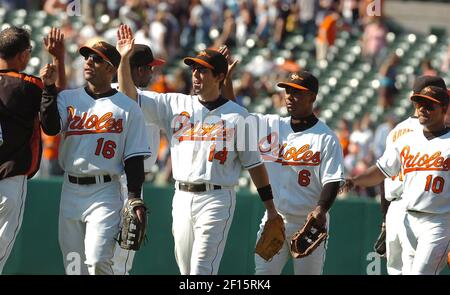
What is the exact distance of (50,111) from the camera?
297 inches

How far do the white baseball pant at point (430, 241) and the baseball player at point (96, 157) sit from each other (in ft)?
7.04

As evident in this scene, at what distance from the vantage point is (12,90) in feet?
24.7

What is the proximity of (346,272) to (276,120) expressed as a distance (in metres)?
3.09

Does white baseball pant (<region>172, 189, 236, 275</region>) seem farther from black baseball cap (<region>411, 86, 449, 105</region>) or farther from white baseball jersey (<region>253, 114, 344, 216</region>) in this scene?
black baseball cap (<region>411, 86, 449, 105</region>)

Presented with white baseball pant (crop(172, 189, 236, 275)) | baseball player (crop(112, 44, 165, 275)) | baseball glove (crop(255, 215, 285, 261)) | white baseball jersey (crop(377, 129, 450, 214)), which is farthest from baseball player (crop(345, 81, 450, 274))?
baseball player (crop(112, 44, 165, 275))

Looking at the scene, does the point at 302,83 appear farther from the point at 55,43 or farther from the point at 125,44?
the point at 55,43

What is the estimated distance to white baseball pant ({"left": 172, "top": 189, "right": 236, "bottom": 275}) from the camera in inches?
317

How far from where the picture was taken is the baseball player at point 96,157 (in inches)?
301

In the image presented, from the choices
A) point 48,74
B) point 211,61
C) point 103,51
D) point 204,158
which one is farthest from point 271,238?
point 48,74

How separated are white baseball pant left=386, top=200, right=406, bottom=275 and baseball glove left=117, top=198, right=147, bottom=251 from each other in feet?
7.48
